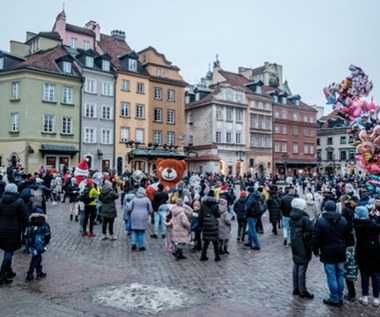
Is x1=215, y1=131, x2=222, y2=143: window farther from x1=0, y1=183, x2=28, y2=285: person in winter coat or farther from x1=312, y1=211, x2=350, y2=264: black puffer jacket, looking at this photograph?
x1=312, y1=211, x2=350, y2=264: black puffer jacket

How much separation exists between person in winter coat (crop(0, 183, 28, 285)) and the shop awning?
29.0 m

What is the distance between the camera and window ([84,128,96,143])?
39188 mm

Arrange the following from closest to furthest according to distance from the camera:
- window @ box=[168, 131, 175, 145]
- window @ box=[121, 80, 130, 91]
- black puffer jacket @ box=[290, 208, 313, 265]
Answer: black puffer jacket @ box=[290, 208, 313, 265], window @ box=[121, 80, 130, 91], window @ box=[168, 131, 175, 145]

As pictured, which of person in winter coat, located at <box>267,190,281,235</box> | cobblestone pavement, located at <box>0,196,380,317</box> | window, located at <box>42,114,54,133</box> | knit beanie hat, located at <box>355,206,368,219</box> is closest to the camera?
cobblestone pavement, located at <box>0,196,380,317</box>

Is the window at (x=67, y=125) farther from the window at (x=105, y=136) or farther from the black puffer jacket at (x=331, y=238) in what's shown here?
the black puffer jacket at (x=331, y=238)

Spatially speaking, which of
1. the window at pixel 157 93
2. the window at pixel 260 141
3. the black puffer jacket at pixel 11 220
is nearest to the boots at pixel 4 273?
the black puffer jacket at pixel 11 220

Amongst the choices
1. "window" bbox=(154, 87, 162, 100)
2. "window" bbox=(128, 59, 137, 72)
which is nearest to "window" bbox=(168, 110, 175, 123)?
"window" bbox=(154, 87, 162, 100)

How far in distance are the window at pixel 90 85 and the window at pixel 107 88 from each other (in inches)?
39.5

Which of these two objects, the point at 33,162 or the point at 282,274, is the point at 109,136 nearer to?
the point at 33,162

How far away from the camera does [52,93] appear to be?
36969mm

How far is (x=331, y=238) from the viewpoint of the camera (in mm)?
6969

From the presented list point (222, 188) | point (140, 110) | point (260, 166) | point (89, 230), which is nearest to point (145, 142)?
point (140, 110)

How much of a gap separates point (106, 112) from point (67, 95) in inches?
174

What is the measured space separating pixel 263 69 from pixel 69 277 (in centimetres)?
6093
